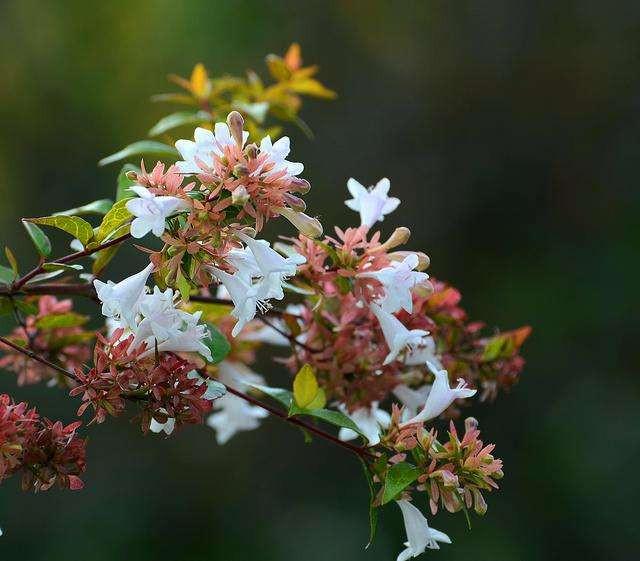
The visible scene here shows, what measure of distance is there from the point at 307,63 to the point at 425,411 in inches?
121

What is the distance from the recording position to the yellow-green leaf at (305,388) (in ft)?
3.12

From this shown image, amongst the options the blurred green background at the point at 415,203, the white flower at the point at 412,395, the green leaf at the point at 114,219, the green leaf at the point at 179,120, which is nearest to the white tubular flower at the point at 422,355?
the white flower at the point at 412,395

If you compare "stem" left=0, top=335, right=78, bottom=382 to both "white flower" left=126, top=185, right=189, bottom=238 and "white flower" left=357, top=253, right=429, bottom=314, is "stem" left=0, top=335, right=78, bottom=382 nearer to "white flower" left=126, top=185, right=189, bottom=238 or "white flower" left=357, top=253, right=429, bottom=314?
"white flower" left=126, top=185, right=189, bottom=238

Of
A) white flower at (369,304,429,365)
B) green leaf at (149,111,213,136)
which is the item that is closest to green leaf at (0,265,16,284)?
white flower at (369,304,429,365)

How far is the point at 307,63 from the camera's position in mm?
3834

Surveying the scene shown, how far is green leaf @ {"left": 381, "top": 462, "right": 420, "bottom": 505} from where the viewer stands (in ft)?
2.74

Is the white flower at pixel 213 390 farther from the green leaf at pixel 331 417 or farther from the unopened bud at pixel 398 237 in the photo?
the unopened bud at pixel 398 237

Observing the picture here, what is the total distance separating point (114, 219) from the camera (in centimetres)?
85

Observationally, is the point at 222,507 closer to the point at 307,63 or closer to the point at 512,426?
the point at 512,426

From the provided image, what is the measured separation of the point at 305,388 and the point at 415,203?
281 centimetres

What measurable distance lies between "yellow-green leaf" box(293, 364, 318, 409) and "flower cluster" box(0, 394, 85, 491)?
0.73ft

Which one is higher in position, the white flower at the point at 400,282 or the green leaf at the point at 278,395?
the white flower at the point at 400,282

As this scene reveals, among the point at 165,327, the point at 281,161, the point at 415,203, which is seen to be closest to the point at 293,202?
the point at 281,161

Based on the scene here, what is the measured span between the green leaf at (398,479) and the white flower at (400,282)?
145mm
